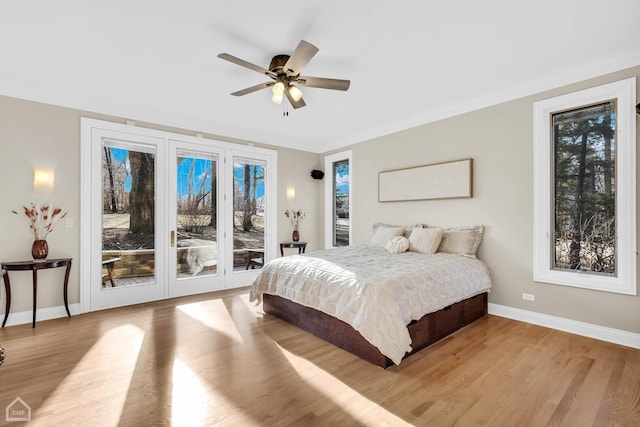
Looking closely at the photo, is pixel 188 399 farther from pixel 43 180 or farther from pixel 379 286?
pixel 43 180

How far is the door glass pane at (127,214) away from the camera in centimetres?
409

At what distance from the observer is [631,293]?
278cm

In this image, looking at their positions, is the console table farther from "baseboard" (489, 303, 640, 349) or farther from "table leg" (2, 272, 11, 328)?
"baseboard" (489, 303, 640, 349)

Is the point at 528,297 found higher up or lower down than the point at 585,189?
lower down

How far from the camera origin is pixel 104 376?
2289 millimetres

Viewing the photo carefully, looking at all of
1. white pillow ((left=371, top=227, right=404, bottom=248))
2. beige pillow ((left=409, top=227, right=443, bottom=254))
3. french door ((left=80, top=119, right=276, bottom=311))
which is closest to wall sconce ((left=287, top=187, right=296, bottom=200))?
french door ((left=80, top=119, right=276, bottom=311))

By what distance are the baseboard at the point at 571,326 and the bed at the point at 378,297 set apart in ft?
0.84

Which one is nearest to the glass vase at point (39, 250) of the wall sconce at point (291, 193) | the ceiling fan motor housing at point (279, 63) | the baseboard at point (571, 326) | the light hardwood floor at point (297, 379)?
the light hardwood floor at point (297, 379)

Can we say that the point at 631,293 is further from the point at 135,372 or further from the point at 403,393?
the point at 135,372

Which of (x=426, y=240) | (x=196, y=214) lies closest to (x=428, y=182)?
(x=426, y=240)

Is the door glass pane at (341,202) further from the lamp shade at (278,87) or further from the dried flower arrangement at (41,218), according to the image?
the dried flower arrangement at (41,218)

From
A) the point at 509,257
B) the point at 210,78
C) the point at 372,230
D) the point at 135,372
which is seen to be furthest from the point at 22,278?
the point at 509,257

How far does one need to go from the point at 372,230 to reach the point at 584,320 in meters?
2.95

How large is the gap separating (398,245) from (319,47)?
8.42ft
